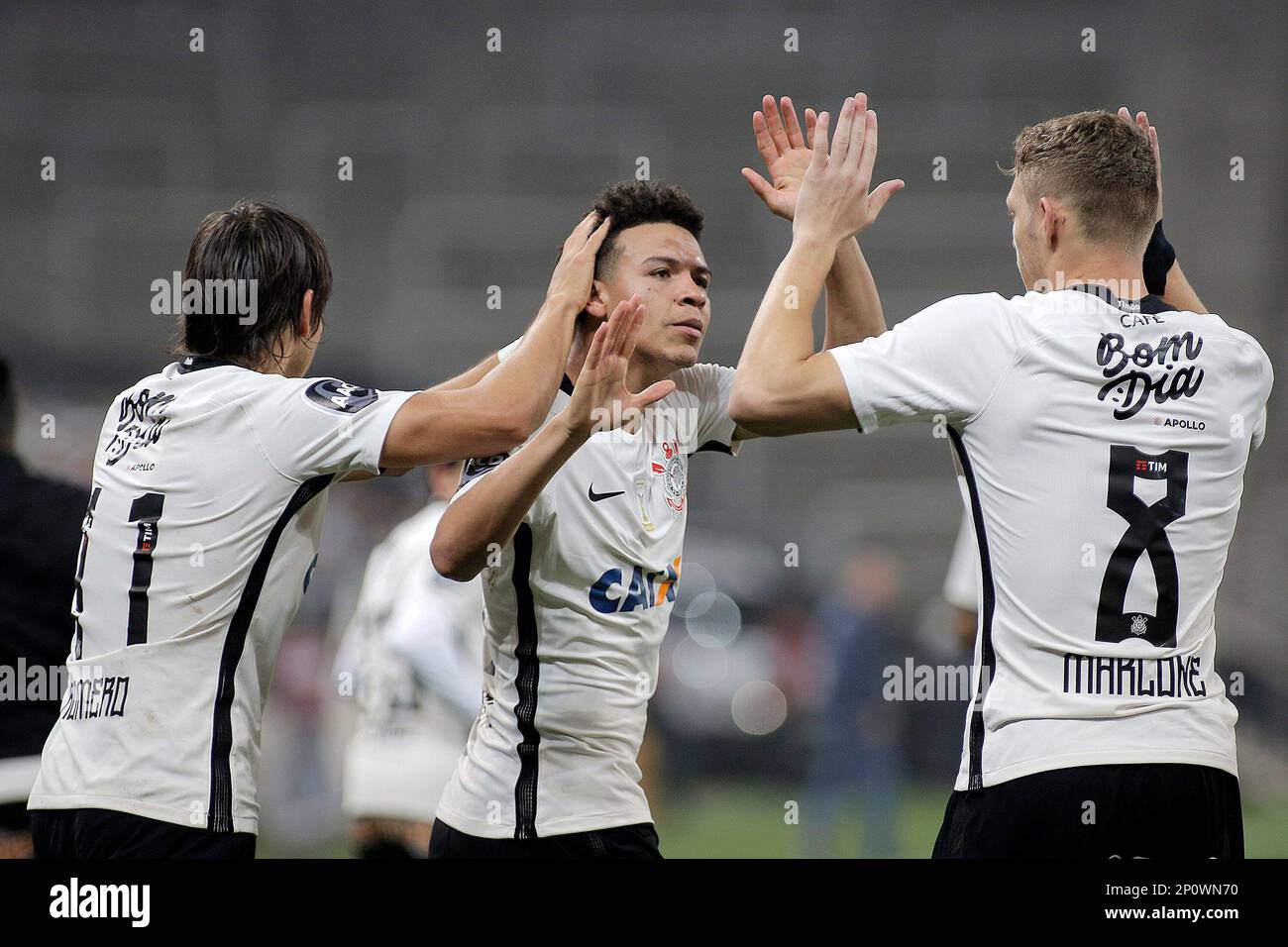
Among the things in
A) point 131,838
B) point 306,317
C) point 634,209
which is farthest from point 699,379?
point 131,838

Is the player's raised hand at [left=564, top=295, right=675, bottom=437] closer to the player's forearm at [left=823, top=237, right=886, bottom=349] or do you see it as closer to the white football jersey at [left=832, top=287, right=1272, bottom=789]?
the white football jersey at [left=832, top=287, right=1272, bottom=789]

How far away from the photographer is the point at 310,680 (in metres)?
10.7

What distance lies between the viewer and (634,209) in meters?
3.89

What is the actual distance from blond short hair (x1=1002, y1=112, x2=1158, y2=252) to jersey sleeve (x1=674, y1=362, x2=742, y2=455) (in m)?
1.31

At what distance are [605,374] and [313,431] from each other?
712mm

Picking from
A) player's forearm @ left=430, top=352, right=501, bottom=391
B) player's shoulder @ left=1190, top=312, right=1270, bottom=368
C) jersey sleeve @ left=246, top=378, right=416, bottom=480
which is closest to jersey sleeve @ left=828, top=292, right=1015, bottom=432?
player's shoulder @ left=1190, top=312, right=1270, bottom=368

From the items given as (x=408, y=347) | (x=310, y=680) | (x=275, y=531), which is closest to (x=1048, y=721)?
Answer: (x=275, y=531)

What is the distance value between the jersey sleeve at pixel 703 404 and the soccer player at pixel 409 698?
1.79 metres

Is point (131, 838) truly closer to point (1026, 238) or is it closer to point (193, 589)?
point (193, 589)

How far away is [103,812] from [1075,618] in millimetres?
2231

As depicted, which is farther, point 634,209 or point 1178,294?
point 634,209

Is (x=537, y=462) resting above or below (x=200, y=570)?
above

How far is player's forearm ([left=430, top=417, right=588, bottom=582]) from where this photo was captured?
302 cm
